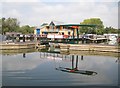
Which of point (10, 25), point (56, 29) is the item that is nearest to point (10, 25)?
point (10, 25)

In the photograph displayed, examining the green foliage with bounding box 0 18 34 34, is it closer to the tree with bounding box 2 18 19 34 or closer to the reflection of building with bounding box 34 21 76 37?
the tree with bounding box 2 18 19 34

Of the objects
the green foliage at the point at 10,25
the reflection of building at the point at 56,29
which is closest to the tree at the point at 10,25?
the green foliage at the point at 10,25

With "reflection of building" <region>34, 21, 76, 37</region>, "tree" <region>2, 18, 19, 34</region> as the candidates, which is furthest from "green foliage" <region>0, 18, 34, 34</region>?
"reflection of building" <region>34, 21, 76, 37</region>

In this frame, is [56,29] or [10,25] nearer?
[56,29]

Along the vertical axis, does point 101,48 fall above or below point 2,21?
below

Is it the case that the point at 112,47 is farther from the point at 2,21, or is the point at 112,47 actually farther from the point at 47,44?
the point at 2,21

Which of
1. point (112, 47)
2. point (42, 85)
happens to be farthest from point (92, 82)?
point (112, 47)

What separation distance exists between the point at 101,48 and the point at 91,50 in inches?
61.9

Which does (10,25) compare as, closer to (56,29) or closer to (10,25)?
(10,25)

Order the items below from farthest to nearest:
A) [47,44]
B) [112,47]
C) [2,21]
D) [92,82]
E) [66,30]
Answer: [2,21]
[66,30]
[47,44]
[112,47]
[92,82]

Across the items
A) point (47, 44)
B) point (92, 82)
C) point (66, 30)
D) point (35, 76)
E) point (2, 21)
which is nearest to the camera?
point (92, 82)

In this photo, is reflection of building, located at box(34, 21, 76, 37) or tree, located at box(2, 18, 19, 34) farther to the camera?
tree, located at box(2, 18, 19, 34)

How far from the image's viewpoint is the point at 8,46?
3334 cm

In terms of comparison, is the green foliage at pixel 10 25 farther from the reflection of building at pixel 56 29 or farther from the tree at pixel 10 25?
the reflection of building at pixel 56 29
